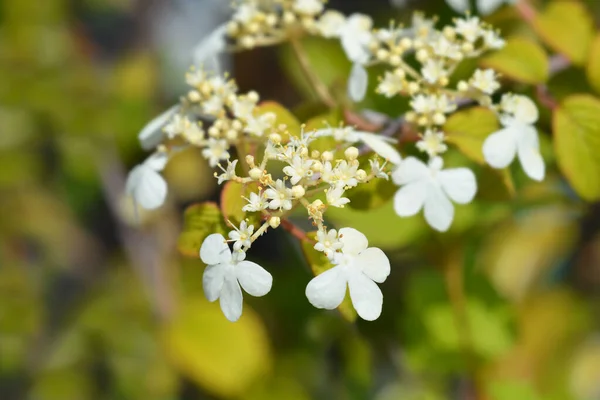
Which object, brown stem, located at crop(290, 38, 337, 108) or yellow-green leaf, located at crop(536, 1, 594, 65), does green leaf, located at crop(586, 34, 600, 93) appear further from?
brown stem, located at crop(290, 38, 337, 108)

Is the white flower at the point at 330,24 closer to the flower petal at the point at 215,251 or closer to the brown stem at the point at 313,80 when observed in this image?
the brown stem at the point at 313,80

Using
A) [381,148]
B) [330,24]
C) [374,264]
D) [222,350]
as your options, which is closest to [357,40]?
[330,24]

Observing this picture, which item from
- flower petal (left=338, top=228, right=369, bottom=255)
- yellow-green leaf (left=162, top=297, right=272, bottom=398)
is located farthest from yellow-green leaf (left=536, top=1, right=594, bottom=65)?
yellow-green leaf (left=162, top=297, right=272, bottom=398)

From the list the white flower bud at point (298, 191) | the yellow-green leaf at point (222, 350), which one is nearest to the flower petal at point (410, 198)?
the white flower bud at point (298, 191)

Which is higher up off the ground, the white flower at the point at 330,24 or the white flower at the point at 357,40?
the white flower at the point at 330,24

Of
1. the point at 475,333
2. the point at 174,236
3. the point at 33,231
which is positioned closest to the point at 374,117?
the point at 475,333

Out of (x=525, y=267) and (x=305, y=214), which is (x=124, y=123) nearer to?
(x=305, y=214)
